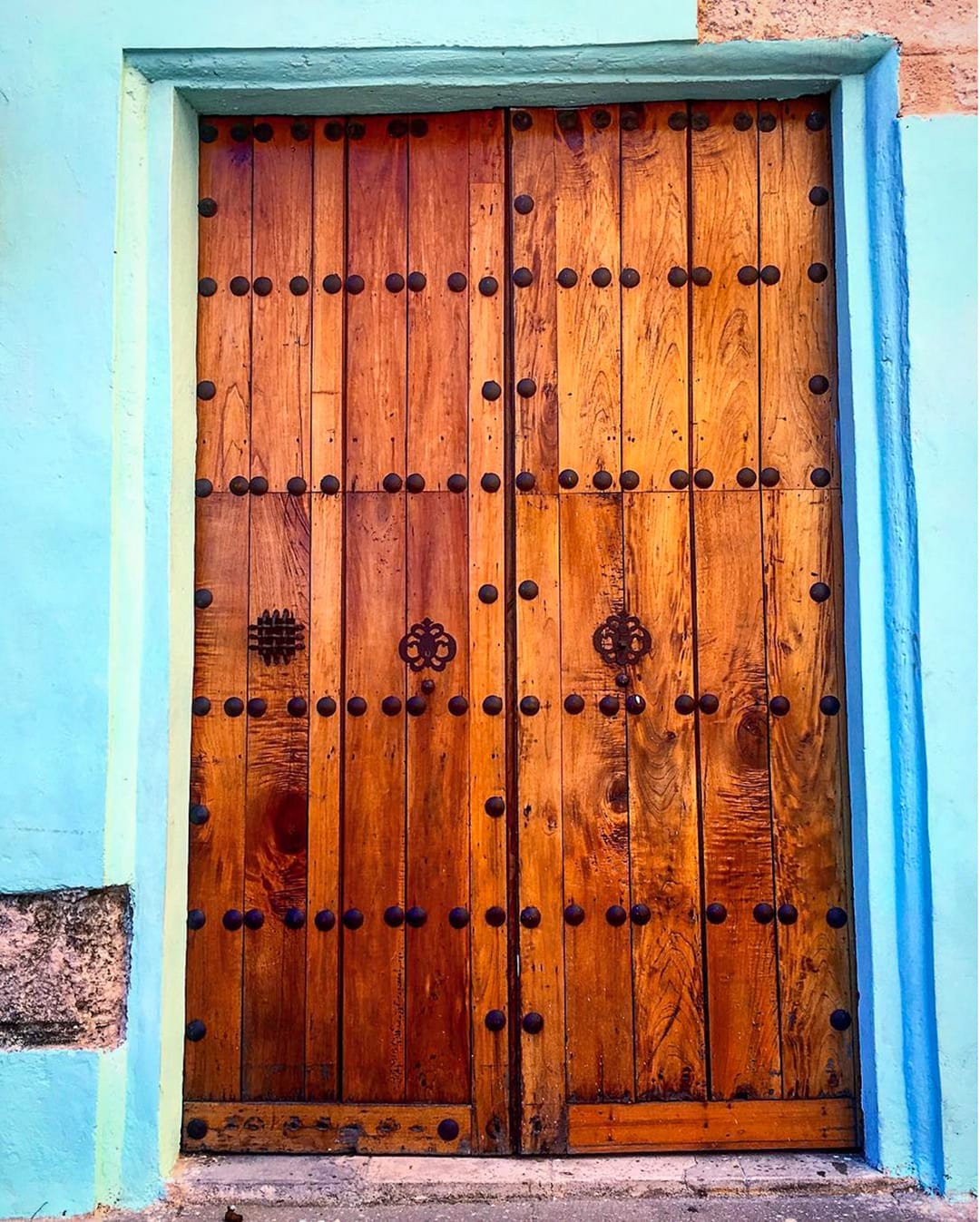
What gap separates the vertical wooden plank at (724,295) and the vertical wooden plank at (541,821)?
347 millimetres

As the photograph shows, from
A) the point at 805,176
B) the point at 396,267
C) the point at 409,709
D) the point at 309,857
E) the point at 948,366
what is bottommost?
the point at 309,857

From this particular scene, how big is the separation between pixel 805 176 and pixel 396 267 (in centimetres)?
82

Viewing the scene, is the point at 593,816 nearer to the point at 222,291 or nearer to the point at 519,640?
the point at 519,640

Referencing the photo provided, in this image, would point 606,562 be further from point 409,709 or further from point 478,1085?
point 478,1085

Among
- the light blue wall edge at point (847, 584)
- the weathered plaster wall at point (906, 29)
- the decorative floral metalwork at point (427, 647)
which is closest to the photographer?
the light blue wall edge at point (847, 584)

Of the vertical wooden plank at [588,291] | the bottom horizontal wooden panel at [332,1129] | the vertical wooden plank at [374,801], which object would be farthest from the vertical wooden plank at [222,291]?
the bottom horizontal wooden panel at [332,1129]

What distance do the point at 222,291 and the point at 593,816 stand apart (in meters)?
1.26

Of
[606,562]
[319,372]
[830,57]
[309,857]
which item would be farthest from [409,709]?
[830,57]

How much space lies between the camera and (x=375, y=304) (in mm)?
2064

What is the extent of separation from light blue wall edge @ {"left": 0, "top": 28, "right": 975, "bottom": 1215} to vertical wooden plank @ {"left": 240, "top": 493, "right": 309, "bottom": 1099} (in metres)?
0.13

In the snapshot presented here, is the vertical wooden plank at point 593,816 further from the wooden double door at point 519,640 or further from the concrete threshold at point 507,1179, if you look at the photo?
the concrete threshold at point 507,1179

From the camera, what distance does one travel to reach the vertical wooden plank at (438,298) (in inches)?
80.1

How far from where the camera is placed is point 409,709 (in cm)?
200

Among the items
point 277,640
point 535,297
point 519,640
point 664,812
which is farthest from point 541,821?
point 535,297
